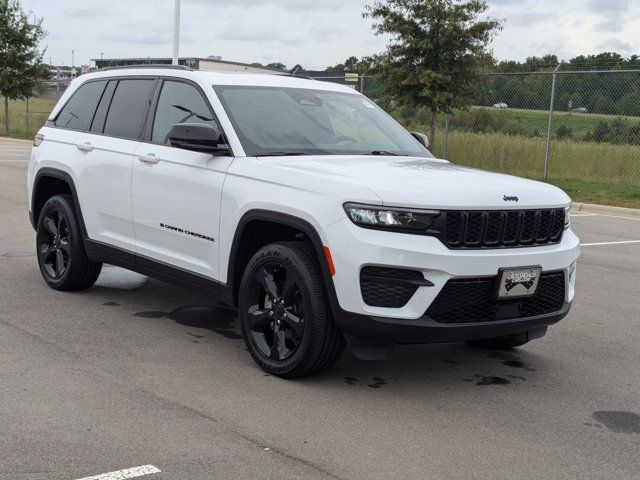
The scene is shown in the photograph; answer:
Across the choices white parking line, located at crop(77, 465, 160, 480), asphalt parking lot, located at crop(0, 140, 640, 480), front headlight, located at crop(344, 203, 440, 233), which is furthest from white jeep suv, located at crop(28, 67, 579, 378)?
white parking line, located at crop(77, 465, 160, 480)

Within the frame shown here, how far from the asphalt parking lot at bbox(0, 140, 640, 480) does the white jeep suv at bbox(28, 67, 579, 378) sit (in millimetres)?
327

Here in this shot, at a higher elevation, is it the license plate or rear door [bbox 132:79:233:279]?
rear door [bbox 132:79:233:279]

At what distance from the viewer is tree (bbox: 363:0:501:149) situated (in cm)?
1947

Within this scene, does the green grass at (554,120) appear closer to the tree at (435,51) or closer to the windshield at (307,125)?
the tree at (435,51)

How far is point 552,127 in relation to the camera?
21.1 meters

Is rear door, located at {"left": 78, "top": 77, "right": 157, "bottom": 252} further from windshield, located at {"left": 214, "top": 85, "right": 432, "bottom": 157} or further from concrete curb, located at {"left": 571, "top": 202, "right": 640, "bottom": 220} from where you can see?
concrete curb, located at {"left": 571, "top": 202, "right": 640, "bottom": 220}

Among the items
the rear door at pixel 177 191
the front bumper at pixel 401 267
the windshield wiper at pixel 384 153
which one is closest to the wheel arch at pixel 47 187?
the rear door at pixel 177 191

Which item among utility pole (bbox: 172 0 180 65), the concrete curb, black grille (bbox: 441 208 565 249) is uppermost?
utility pole (bbox: 172 0 180 65)

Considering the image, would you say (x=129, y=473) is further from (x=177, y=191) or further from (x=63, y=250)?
(x=63, y=250)

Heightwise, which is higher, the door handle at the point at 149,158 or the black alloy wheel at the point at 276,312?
the door handle at the point at 149,158

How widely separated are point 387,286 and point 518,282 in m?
0.79

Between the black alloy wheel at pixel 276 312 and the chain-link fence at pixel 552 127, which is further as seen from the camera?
the chain-link fence at pixel 552 127

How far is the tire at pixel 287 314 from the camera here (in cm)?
502

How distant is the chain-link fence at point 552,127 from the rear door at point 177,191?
14019 mm
